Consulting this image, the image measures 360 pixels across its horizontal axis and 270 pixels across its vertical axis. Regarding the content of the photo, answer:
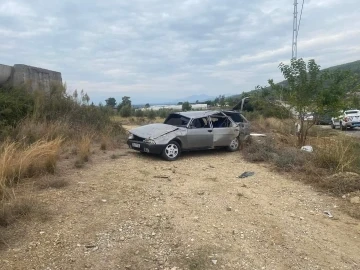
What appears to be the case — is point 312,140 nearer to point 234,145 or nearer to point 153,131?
point 234,145

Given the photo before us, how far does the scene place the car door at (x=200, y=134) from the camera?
33.7ft

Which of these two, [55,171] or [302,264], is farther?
[55,171]

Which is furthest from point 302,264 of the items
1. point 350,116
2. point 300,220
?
point 350,116

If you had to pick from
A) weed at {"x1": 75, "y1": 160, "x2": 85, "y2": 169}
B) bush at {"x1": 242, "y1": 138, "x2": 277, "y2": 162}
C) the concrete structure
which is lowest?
bush at {"x1": 242, "y1": 138, "x2": 277, "y2": 162}

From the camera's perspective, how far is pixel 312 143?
498 inches

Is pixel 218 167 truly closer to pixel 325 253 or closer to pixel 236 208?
pixel 236 208

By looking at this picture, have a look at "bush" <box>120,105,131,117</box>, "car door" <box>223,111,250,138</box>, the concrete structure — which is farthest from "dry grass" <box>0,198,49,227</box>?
"bush" <box>120,105,131,117</box>

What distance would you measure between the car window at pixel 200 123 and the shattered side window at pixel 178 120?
0.70 feet

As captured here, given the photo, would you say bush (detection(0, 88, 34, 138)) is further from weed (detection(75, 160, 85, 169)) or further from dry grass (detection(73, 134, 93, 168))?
weed (detection(75, 160, 85, 169))

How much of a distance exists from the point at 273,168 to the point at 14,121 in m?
8.09

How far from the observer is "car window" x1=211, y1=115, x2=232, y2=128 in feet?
36.3

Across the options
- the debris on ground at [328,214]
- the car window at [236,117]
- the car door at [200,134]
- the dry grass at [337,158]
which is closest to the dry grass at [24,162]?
the car door at [200,134]

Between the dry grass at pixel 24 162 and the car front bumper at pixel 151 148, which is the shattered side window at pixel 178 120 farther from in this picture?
the dry grass at pixel 24 162

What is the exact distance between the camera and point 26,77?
516 inches
